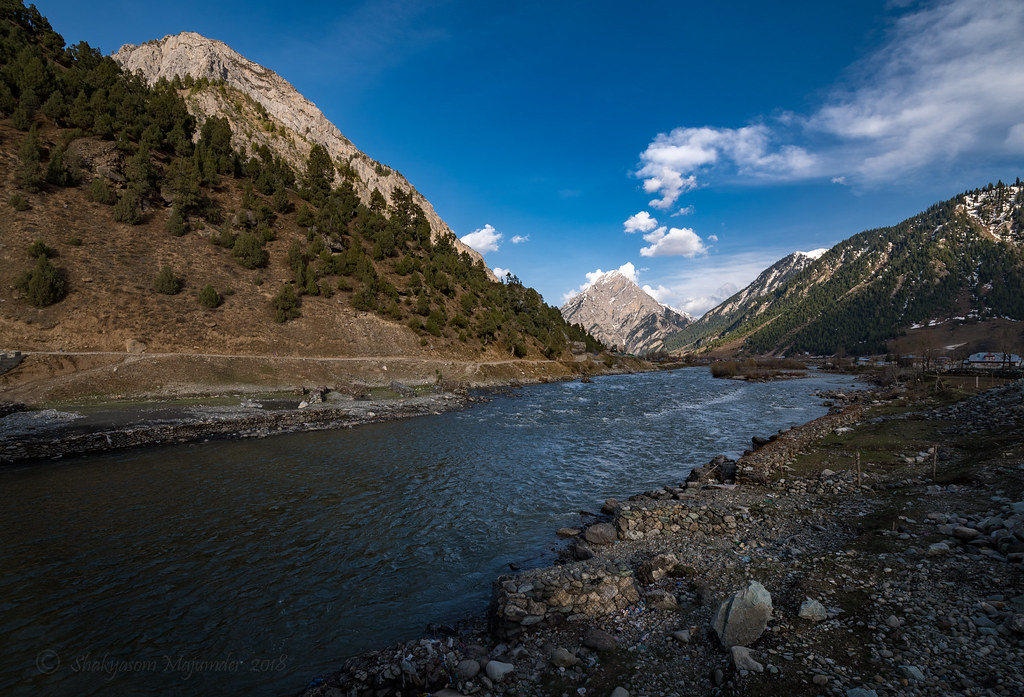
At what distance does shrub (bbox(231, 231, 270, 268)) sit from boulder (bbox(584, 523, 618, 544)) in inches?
2763

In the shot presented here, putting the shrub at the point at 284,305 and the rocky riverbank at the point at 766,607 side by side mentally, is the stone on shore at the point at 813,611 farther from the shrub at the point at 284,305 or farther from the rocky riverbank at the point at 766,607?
the shrub at the point at 284,305

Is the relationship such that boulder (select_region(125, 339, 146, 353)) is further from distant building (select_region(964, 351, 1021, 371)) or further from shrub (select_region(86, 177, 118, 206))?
distant building (select_region(964, 351, 1021, 371))

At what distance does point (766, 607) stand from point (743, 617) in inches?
21.1

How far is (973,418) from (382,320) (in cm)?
6959

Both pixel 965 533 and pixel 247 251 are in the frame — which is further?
pixel 247 251

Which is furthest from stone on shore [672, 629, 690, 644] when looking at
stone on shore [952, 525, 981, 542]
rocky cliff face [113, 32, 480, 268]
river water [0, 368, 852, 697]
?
rocky cliff face [113, 32, 480, 268]

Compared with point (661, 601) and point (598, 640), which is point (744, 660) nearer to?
point (598, 640)

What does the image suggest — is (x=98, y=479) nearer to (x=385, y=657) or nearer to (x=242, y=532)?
(x=242, y=532)

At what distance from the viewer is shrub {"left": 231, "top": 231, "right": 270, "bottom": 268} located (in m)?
64.9

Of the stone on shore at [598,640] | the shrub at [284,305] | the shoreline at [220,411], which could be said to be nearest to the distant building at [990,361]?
the shoreline at [220,411]

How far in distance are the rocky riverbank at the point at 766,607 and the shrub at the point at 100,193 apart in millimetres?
79121

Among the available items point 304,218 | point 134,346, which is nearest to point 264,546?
point 134,346

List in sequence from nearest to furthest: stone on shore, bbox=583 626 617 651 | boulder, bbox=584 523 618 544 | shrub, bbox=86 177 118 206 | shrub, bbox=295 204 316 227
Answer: stone on shore, bbox=583 626 617 651, boulder, bbox=584 523 618 544, shrub, bbox=86 177 118 206, shrub, bbox=295 204 316 227

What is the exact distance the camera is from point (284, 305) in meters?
59.7
